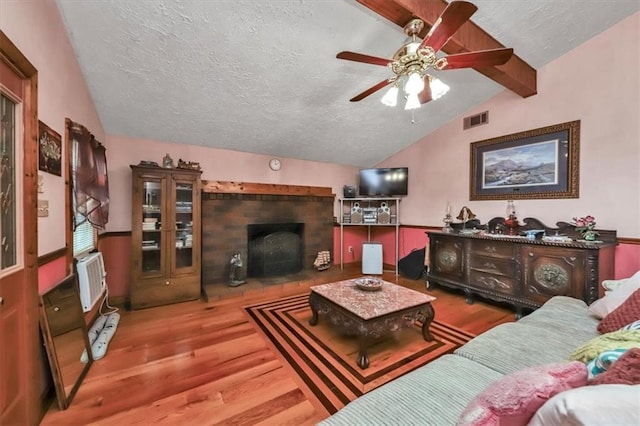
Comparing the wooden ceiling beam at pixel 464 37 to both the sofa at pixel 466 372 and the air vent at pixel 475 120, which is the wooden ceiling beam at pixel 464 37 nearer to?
the air vent at pixel 475 120

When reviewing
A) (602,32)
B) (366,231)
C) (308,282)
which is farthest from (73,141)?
(602,32)

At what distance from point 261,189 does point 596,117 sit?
13.9ft

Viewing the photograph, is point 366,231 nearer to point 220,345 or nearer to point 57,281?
point 220,345

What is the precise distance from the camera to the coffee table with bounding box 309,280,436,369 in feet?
6.24

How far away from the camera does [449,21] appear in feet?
4.41

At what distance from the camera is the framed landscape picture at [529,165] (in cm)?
286

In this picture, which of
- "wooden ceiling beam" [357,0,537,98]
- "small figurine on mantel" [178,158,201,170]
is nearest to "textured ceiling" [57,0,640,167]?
"wooden ceiling beam" [357,0,537,98]

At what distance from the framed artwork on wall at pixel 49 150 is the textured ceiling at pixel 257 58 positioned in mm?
873

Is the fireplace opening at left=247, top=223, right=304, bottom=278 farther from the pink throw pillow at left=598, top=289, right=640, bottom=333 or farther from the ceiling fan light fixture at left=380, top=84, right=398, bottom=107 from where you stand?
the pink throw pillow at left=598, top=289, right=640, bottom=333

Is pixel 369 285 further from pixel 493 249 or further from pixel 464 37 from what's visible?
pixel 464 37

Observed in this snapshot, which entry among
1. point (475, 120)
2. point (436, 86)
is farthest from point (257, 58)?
point (475, 120)

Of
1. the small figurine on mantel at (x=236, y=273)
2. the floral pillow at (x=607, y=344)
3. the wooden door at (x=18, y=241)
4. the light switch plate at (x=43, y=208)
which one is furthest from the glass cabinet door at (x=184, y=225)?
the floral pillow at (x=607, y=344)

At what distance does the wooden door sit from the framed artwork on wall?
7.7 inches

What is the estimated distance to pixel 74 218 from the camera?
2037 millimetres
